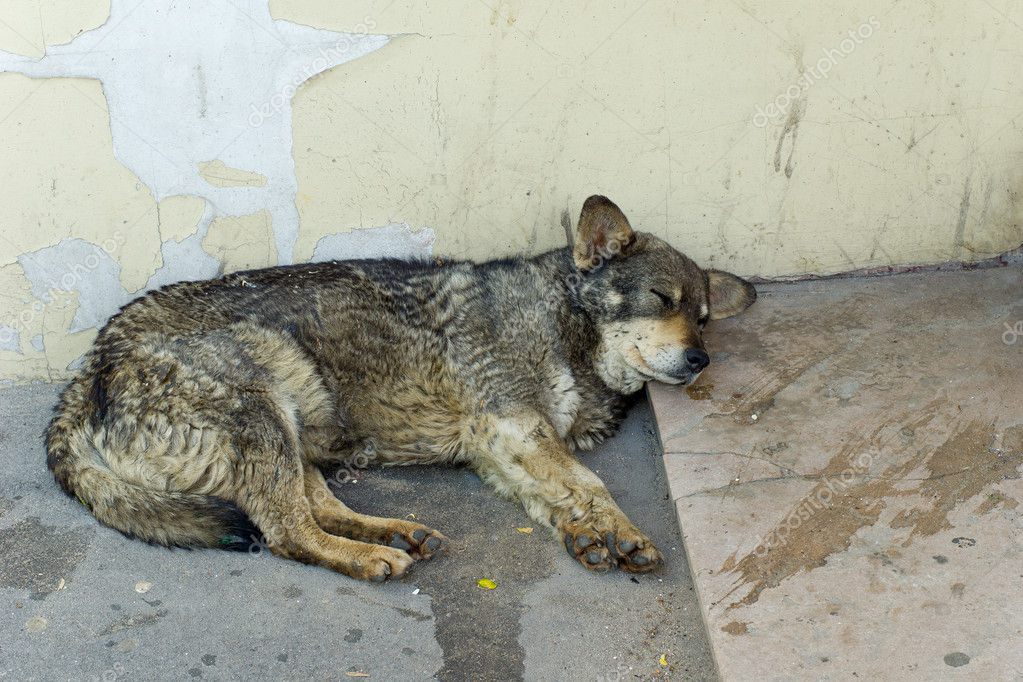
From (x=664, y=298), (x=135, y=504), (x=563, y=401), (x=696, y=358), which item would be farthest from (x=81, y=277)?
(x=696, y=358)

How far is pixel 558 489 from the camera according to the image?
13.6 ft

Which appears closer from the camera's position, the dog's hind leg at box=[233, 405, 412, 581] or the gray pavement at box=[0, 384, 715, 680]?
the gray pavement at box=[0, 384, 715, 680]

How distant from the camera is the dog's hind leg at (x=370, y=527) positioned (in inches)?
154

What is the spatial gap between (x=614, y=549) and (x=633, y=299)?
1.28 meters

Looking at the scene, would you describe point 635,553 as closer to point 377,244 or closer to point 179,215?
point 377,244

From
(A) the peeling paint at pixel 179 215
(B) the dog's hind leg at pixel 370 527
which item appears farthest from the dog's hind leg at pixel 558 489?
(A) the peeling paint at pixel 179 215

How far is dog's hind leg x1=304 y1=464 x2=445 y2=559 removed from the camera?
3.90 meters

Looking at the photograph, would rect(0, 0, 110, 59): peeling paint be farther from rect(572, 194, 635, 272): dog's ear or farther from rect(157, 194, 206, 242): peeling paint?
rect(572, 194, 635, 272): dog's ear

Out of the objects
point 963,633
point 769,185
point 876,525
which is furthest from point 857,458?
point 769,185

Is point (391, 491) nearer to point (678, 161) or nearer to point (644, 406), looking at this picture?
point (644, 406)

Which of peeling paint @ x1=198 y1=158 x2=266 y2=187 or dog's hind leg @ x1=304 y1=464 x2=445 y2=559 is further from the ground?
peeling paint @ x1=198 y1=158 x2=266 y2=187

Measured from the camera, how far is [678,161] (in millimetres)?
5055

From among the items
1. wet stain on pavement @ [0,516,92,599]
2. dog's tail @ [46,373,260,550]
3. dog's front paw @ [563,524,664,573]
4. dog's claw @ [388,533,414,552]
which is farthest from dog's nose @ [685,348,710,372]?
wet stain on pavement @ [0,516,92,599]

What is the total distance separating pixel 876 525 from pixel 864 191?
7.58ft
